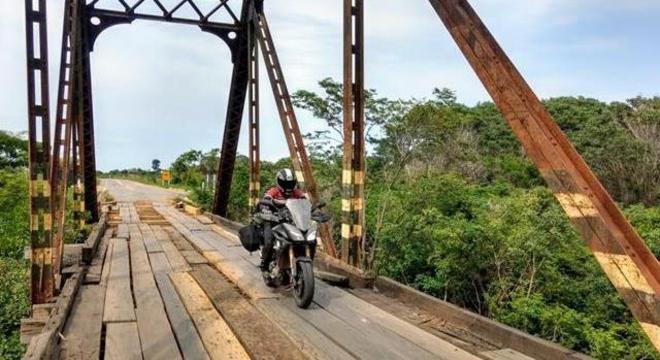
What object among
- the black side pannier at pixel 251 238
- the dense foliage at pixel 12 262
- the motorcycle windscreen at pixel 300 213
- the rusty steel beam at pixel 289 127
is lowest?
the dense foliage at pixel 12 262

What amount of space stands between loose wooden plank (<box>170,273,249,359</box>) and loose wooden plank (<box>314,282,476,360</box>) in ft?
3.19

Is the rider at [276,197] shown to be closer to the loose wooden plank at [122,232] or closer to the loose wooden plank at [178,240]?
the loose wooden plank at [178,240]

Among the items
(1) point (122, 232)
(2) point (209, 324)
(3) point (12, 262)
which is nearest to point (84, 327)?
(2) point (209, 324)

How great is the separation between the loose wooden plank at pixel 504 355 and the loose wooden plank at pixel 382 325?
11cm

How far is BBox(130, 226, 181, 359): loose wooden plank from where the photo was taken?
11.0 feet

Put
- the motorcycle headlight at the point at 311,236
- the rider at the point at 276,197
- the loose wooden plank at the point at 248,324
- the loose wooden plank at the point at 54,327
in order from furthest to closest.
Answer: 1. the rider at the point at 276,197
2. the motorcycle headlight at the point at 311,236
3. the loose wooden plank at the point at 248,324
4. the loose wooden plank at the point at 54,327

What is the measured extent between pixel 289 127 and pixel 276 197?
8.39 ft

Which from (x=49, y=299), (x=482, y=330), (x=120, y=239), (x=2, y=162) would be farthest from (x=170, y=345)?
(x=2, y=162)

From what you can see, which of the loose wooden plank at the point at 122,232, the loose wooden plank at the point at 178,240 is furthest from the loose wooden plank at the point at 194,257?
the loose wooden plank at the point at 122,232

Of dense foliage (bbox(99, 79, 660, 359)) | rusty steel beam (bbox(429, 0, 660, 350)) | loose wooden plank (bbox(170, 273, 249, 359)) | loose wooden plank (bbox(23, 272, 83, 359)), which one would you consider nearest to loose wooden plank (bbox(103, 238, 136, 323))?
loose wooden plank (bbox(23, 272, 83, 359))

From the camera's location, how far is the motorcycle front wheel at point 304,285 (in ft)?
14.4

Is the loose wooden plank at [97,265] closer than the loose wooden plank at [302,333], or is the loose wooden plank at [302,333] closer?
the loose wooden plank at [302,333]

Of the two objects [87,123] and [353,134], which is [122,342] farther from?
[87,123]

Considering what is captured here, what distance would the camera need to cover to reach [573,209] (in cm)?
274
